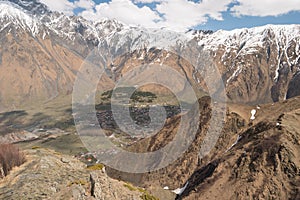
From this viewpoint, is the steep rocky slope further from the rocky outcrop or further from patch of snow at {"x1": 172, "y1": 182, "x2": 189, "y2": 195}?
the rocky outcrop

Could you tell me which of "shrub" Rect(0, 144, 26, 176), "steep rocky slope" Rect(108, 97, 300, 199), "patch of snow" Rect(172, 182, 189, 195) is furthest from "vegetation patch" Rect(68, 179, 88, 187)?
"patch of snow" Rect(172, 182, 189, 195)

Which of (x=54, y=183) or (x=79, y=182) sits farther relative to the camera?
(x=79, y=182)

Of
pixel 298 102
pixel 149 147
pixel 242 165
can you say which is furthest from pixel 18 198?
pixel 298 102

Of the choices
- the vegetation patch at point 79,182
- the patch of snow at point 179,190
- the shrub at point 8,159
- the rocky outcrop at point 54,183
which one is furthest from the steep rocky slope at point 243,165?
the shrub at point 8,159

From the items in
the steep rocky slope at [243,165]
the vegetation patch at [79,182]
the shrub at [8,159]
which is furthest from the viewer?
the steep rocky slope at [243,165]

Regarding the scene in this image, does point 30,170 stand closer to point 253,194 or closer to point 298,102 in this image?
point 253,194

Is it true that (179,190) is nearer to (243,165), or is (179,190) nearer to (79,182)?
(243,165)

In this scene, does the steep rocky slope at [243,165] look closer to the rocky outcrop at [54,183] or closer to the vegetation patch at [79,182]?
the rocky outcrop at [54,183]

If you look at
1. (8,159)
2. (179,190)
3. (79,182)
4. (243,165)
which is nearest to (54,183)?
(79,182)

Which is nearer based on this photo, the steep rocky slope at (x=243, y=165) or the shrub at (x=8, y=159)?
the shrub at (x=8, y=159)
